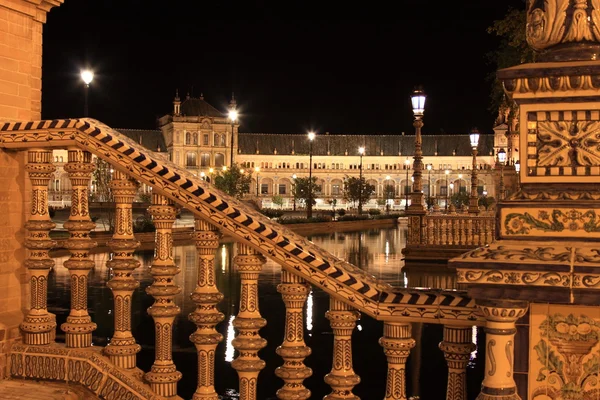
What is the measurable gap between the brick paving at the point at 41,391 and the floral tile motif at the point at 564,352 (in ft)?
8.85

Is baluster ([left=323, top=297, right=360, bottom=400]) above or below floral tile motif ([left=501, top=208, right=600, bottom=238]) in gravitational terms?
below

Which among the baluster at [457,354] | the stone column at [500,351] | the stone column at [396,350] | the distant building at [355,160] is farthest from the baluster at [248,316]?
the distant building at [355,160]

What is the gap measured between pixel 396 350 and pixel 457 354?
29 centimetres

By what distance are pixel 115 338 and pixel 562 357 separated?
260 cm

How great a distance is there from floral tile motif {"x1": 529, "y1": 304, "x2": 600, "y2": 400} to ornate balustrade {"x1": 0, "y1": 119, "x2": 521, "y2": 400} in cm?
16

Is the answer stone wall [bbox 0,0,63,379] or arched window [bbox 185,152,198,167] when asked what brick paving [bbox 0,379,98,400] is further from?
arched window [bbox 185,152,198,167]

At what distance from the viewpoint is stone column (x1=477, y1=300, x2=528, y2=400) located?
3.47 metres

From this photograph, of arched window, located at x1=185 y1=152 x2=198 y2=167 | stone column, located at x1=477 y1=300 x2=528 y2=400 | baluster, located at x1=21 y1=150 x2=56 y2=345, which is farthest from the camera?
arched window, located at x1=185 y1=152 x2=198 y2=167

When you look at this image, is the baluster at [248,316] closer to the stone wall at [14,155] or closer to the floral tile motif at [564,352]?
the floral tile motif at [564,352]

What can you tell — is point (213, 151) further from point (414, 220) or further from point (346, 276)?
point (346, 276)

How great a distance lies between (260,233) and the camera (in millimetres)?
4379

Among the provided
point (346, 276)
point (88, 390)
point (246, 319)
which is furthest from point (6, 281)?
point (346, 276)

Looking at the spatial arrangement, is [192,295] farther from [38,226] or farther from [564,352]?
[564,352]

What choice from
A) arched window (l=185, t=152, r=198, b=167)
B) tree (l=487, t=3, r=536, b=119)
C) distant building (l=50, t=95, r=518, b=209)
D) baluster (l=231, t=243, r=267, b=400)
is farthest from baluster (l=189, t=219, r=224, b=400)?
distant building (l=50, t=95, r=518, b=209)
